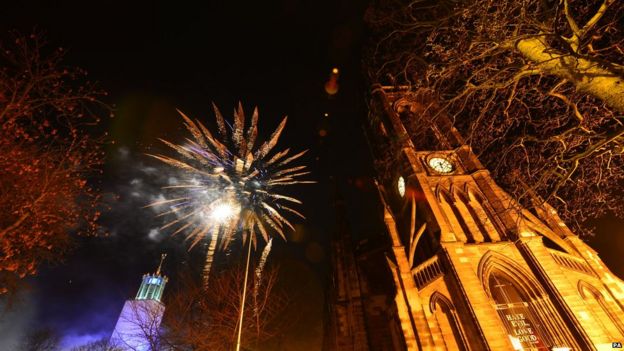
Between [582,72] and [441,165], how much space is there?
58.6ft

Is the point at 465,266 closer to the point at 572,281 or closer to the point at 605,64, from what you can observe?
the point at 572,281

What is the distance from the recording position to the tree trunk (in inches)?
214

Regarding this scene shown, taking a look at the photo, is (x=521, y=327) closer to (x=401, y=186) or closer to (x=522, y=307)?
(x=522, y=307)

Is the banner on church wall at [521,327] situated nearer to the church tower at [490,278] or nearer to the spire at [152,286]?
the church tower at [490,278]

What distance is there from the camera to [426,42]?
26.6ft

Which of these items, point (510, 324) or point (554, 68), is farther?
point (510, 324)

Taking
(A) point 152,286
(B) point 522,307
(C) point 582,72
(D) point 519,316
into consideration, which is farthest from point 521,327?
(A) point 152,286

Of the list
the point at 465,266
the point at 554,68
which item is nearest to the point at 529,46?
the point at 554,68

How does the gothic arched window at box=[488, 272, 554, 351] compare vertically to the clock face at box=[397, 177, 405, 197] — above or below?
below

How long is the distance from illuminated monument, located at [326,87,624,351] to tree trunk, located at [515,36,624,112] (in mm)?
4465

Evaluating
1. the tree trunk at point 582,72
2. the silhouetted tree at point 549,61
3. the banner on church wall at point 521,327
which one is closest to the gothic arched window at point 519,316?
the banner on church wall at point 521,327

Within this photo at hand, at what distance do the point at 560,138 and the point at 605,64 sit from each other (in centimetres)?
177

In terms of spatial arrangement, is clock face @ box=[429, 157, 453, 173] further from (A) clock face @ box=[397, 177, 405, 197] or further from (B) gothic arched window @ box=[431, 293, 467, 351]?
(B) gothic arched window @ box=[431, 293, 467, 351]

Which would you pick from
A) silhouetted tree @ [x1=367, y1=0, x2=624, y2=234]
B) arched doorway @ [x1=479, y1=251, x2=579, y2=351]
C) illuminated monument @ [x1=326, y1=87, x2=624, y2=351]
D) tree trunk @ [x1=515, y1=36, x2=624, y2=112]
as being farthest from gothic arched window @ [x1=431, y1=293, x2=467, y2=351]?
tree trunk @ [x1=515, y1=36, x2=624, y2=112]
